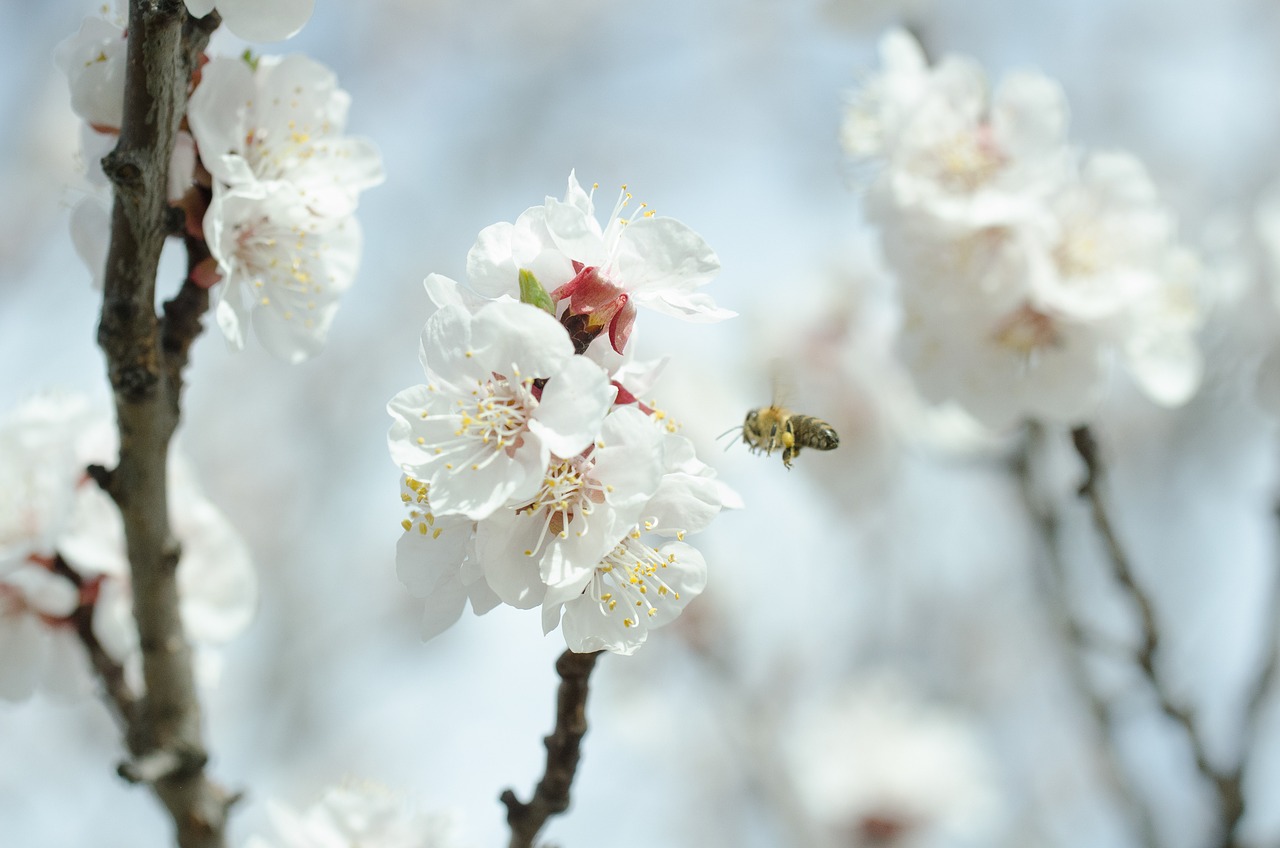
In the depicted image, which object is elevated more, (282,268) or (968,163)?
(968,163)

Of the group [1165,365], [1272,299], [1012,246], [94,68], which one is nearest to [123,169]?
[94,68]

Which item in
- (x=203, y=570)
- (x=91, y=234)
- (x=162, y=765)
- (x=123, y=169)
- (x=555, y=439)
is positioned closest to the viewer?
(x=555, y=439)

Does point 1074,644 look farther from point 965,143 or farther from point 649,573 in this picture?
point 649,573

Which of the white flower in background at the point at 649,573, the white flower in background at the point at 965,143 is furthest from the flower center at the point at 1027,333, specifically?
the white flower in background at the point at 649,573

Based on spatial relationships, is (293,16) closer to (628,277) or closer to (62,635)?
(628,277)

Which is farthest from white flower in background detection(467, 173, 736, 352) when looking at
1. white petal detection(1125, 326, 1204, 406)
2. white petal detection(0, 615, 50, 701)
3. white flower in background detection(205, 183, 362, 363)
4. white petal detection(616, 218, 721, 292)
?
white petal detection(1125, 326, 1204, 406)

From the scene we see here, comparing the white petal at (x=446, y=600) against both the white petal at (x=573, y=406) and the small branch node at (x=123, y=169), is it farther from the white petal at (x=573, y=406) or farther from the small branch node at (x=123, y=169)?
the small branch node at (x=123, y=169)

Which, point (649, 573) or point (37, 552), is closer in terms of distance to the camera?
point (649, 573)

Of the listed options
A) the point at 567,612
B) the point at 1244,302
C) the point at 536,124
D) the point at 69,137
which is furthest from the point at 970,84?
the point at 69,137
